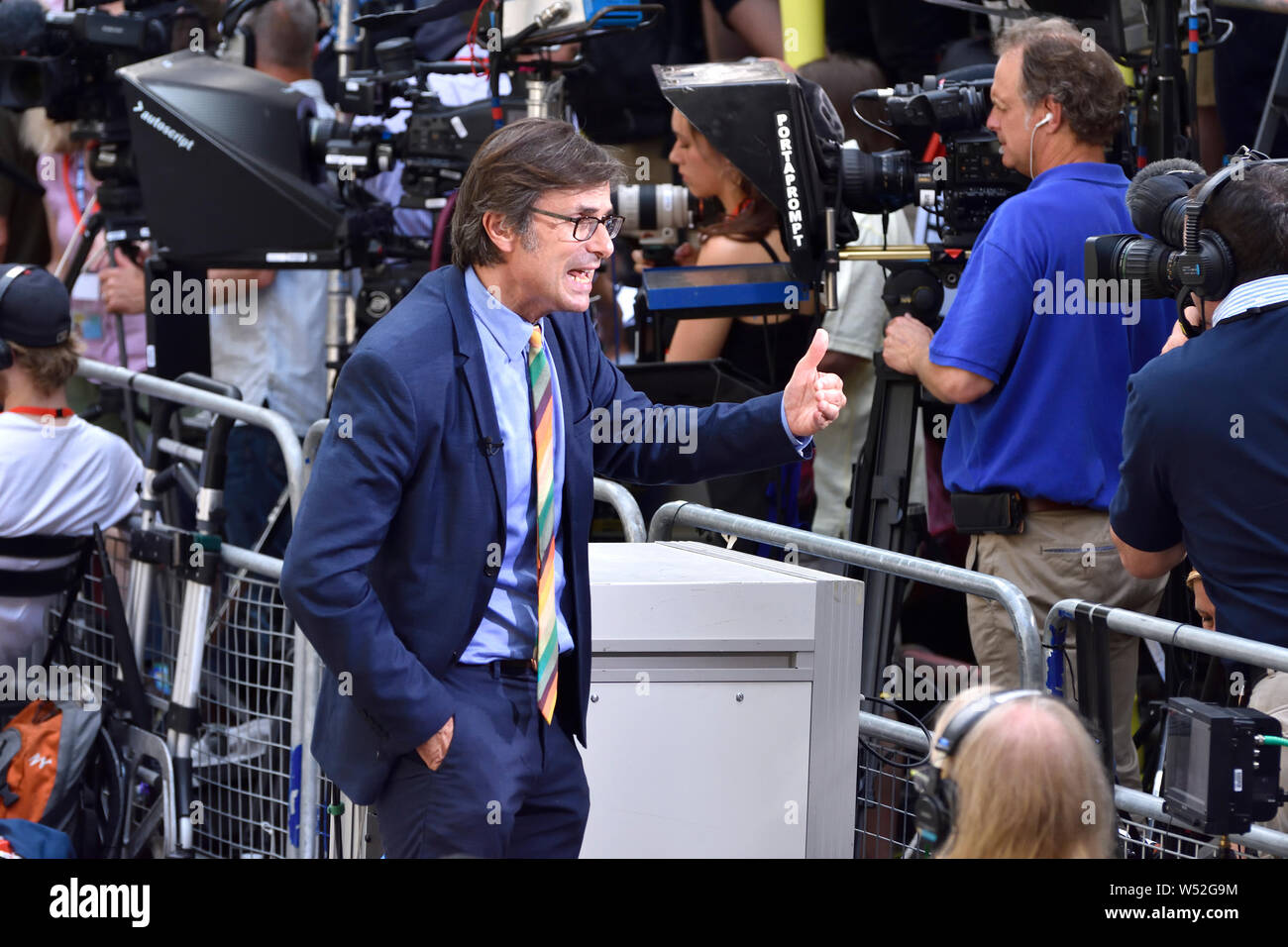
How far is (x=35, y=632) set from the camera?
4.87 meters

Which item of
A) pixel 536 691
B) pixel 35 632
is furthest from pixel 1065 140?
pixel 35 632

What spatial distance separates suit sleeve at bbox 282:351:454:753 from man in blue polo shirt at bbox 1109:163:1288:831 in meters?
1.42

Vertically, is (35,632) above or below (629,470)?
below

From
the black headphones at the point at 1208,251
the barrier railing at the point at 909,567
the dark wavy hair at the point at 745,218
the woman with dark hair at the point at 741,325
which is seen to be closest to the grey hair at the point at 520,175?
the barrier railing at the point at 909,567

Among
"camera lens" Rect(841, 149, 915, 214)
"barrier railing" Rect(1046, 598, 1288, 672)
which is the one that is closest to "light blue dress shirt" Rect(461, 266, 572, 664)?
"barrier railing" Rect(1046, 598, 1288, 672)

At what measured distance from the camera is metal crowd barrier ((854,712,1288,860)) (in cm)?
296

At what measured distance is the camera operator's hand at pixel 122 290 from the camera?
6148mm

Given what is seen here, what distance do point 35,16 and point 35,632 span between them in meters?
2.18

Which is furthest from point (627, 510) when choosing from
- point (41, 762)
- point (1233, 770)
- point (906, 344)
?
point (41, 762)

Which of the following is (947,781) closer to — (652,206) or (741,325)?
(652,206)

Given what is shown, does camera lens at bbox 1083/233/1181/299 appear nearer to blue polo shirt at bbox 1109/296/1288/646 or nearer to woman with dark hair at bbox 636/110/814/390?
blue polo shirt at bbox 1109/296/1288/646

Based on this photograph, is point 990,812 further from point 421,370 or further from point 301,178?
point 301,178

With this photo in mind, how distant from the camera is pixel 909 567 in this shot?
323cm

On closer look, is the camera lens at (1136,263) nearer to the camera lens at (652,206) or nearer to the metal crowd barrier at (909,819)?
the metal crowd barrier at (909,819)
